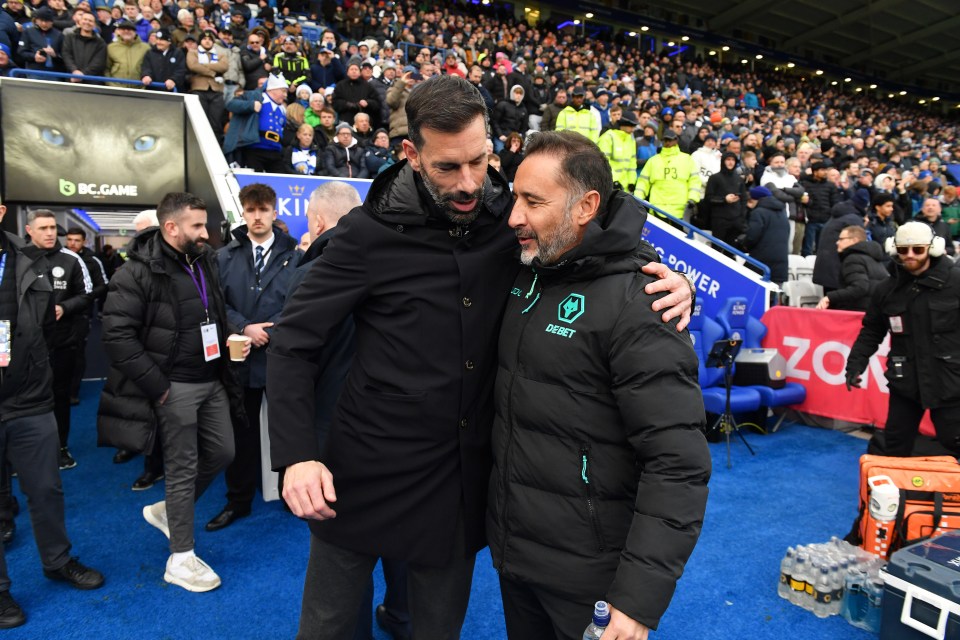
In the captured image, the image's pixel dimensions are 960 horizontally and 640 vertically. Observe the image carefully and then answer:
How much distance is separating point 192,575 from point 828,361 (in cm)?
610

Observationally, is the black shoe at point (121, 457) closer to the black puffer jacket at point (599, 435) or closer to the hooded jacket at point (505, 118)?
the black puffer jacket at point (599, 435)

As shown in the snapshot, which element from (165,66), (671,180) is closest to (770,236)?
(671,180)

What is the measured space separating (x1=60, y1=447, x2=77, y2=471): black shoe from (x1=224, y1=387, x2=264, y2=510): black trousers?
Answer: 69.1 inches

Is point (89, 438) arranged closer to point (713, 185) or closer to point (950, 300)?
point (950, 300)

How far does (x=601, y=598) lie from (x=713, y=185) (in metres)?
9.13

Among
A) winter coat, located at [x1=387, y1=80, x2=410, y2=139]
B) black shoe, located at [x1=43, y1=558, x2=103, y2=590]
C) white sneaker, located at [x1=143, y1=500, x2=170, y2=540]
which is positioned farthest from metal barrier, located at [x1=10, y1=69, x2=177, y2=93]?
black shoe, located at [x1=43, y1=558, x2=103, y2=590]

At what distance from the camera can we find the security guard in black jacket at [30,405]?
2787mm

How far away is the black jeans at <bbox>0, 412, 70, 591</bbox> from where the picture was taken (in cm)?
288

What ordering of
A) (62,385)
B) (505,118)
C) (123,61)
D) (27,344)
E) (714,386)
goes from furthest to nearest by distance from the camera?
1. (505,118)
2. (123,61)
3. (714,386)
4. (62,385)
5. (27,344)

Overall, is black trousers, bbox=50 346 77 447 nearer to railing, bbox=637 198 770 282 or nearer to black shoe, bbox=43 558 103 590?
black shoe, bbox=43 558 103 590

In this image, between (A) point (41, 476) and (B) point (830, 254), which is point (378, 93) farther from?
(A) point (41, 476)

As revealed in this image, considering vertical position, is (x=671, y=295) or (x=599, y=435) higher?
(x=671, y=295)

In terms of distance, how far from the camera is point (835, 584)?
3064mm

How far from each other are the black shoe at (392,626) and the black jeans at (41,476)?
5.51 ft
